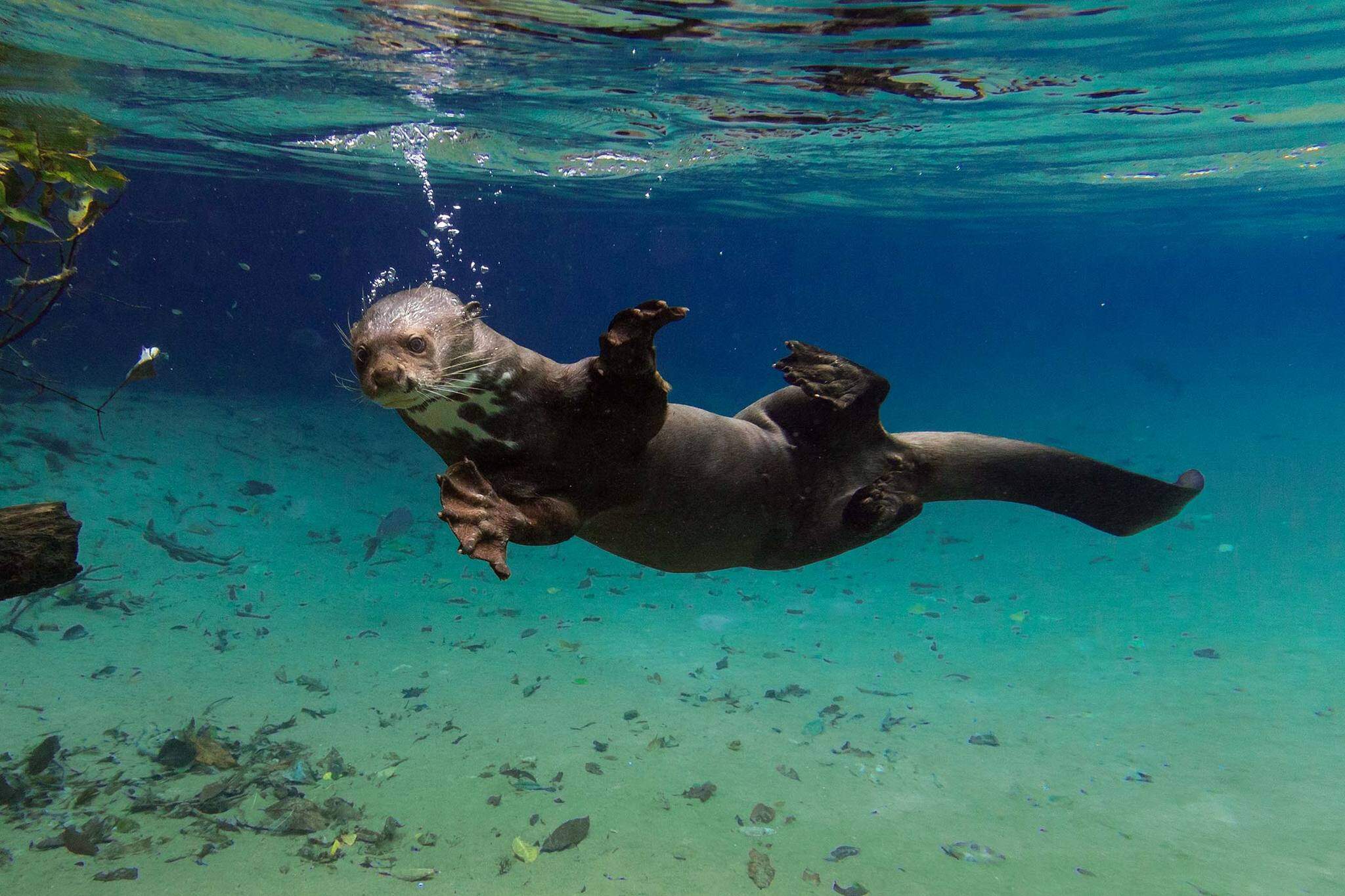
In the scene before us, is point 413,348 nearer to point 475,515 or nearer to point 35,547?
point 475,515

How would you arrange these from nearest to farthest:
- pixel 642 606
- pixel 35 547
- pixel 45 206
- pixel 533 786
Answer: pixel 35 547, pixel 45 206, pixel 533 786, pixel 642 606

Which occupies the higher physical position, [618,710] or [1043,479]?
[1043,479]

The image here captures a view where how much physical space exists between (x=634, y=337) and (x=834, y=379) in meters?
1.75

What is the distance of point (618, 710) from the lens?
8.31 m

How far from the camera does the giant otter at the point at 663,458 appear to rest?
3080 millimetres

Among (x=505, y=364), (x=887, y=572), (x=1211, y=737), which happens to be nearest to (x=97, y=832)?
(x=505, y=364)

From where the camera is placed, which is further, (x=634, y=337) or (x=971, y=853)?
(x=971, y=853)

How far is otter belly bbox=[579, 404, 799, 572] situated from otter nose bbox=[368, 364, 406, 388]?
47.5 inches

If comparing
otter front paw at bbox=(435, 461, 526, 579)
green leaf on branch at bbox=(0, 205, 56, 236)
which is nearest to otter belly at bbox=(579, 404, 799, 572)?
otter front paw at bbox=(435, 461, 526, 579)

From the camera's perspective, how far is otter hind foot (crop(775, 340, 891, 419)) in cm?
438

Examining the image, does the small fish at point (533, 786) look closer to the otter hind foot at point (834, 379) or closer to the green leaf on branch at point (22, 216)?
the otter hind foot at point (834, 379)

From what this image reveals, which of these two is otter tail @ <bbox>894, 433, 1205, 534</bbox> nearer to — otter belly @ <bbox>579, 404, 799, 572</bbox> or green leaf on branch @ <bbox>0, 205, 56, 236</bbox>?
otter belly @ <bbox>579, 404, 799, 572</bbox>

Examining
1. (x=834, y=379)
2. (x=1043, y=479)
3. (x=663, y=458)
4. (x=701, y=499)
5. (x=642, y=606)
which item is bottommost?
(x=642, y=606)

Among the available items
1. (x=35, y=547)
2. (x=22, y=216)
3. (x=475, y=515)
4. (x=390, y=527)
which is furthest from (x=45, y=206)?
(x=390, y=527)
